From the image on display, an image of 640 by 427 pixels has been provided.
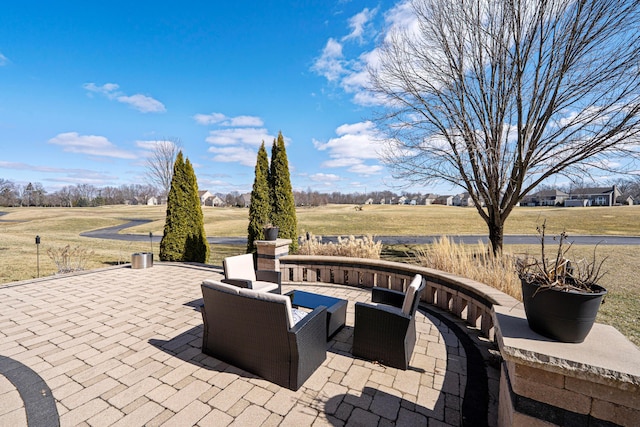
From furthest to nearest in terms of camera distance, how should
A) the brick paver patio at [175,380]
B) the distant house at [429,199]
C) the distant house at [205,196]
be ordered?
the distant house at [429,199]
the distant house at [205,196]
the brick paver patio at [175,380]

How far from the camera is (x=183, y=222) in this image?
8.66 meters

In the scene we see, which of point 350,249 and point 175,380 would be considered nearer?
point 175,380

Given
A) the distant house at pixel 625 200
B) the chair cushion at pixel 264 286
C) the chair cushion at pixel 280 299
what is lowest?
the chair cushion at pixel 264 286

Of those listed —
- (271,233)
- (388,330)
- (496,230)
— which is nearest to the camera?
(388,330)

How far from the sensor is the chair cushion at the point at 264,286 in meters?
4.31

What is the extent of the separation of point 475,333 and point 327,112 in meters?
9.77

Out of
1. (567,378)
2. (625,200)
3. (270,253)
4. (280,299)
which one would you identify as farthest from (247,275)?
(625,200)

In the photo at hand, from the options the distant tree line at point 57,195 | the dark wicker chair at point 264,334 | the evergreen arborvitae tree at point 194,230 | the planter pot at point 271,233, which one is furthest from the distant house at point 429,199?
the dark wicker chair at point 264,334

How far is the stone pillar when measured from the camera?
20.2ft

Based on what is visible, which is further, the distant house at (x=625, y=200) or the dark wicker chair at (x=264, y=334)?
the distant house at (x=625, y=200)

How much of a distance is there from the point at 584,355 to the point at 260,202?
713 cm

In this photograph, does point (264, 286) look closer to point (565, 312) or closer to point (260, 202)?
point (260, 202)

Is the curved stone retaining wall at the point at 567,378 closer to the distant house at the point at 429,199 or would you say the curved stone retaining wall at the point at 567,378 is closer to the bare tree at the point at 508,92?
the bare tree at the point at 508,92

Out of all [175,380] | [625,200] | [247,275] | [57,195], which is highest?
[57,195]
